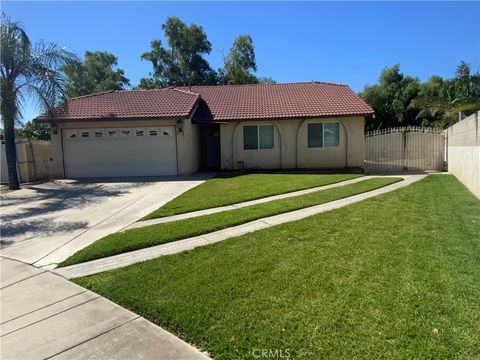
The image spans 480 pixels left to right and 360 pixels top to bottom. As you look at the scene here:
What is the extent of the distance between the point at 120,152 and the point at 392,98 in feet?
93.8

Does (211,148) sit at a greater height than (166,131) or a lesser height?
lesser

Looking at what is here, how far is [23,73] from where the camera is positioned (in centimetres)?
1382

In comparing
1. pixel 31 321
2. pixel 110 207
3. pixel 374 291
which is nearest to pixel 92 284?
pixel 31 321

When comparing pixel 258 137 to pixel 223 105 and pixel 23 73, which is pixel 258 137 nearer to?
pixel 223 105

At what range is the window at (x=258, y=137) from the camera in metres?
18.5

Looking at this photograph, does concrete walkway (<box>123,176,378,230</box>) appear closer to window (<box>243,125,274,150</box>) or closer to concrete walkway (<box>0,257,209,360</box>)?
concrete walkway (<box>0,257,209,360</box>)

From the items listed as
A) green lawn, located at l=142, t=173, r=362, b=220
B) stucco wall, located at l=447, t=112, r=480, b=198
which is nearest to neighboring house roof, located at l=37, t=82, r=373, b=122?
stucco wall, located at l=447, t=112, r=480, b=198

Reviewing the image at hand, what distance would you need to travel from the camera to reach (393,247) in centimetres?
535

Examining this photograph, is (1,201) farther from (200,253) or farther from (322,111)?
(322,111)

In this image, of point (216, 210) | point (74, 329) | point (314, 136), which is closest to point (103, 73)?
point (314, 136)

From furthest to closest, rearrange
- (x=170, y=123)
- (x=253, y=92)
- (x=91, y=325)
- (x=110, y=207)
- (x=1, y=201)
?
(x=253, y=92)
(x=170, y=123)
(x=1, y=201)
(x=110, y=207)
(x=91, y=325)

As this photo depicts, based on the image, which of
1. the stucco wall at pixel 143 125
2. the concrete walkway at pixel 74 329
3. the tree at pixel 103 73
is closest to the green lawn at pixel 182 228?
the concrete walkway at pixel 74 329

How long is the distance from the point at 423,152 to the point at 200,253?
15318mm

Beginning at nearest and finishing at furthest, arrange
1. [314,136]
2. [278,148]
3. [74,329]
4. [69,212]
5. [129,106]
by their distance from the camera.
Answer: [74,329] < [69,212] < [129,106] < [314,136] < [278,148]
